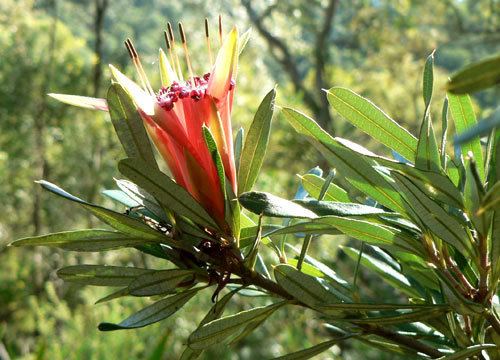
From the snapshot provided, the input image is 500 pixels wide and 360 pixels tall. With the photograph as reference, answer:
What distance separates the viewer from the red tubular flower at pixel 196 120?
392 mm

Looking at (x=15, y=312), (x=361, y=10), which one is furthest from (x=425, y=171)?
(x=361, y=10)

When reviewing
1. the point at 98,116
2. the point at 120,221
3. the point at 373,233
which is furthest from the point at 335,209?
the point at 98,116

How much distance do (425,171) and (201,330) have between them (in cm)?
16

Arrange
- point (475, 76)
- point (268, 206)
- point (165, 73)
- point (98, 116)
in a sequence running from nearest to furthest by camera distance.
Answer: point (475, 76) < point (268, 206) < point (165, 73) < point (98, 116)

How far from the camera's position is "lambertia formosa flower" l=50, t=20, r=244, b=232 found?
1.29ft

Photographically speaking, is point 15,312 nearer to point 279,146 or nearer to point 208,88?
point 279,146

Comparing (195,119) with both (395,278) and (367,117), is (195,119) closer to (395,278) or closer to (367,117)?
(367,117)

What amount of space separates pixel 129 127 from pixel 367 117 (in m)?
0.14

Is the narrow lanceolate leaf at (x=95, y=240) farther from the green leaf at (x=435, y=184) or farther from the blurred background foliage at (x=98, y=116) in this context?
the blurred background foliage at (x=98, y=116)

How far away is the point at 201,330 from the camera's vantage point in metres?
0.41

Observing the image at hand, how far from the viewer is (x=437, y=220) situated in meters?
0.38

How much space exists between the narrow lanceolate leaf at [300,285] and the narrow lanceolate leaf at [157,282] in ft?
0.19

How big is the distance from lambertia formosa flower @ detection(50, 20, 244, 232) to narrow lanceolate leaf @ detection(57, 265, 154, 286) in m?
0.07

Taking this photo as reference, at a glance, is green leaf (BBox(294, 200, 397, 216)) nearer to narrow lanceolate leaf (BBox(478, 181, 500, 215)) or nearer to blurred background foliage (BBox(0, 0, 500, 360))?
narrow lanceolate leaf (BBox(478, 181, 500, 215))
